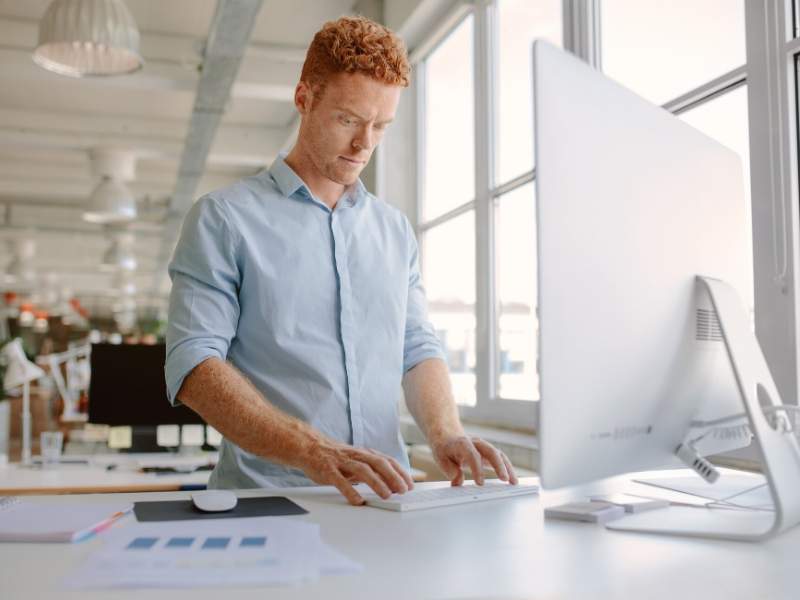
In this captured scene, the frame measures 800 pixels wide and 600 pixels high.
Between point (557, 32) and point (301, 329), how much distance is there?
2.59m

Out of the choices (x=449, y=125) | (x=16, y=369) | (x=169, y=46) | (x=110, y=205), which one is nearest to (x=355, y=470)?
(x=16, y=369)

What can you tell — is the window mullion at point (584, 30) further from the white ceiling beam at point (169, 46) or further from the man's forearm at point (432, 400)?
A: the white ceiling beam at point (169, 46)

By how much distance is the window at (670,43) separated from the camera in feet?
8.07

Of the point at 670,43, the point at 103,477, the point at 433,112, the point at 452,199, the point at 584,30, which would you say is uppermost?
the point at 433,112

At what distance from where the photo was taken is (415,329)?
1810 millimetres

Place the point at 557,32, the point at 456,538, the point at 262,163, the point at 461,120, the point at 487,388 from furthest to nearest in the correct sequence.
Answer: the point at 262,163 < the point at 461,120 < the point at 487,388 < the point at 557,32 < the point at 456,538

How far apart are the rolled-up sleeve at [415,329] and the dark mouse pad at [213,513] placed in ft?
2.00

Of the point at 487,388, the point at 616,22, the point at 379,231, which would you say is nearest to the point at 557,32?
the point at 616,22

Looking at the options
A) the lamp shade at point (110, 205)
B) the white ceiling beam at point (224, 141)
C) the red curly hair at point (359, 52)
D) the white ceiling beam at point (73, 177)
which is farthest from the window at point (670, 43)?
the white ceiling beam at point (73, 177)

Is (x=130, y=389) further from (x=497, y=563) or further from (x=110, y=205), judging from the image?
(x=110, y=205)

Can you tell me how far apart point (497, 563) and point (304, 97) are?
107cm

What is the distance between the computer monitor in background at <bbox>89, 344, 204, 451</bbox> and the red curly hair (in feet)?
7.80

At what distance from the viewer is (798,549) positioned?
0.95 m

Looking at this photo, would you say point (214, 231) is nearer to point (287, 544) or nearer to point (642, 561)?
point (287, 544)
